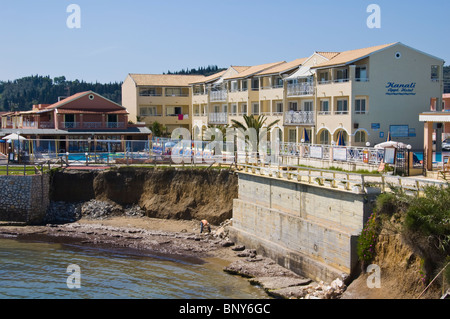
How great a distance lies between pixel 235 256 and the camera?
97.5 feet

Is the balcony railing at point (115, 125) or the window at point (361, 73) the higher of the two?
the window at point (361, 73)

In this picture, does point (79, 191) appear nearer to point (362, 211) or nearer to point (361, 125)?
point (361, 125)

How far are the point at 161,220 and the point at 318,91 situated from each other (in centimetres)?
1668

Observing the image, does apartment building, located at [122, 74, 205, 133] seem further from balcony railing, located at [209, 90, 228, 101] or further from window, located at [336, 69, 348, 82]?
window, located at [336, 69, 348, 82]

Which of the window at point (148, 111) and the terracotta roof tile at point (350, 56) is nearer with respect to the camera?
the terracotta roof tile at point (350, 56)

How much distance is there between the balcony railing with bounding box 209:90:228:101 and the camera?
6233 cm

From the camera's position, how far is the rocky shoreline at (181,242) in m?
24.0

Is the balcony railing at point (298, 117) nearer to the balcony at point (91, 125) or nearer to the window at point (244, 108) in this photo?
the window at point (244, 108)

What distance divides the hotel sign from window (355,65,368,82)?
179cm

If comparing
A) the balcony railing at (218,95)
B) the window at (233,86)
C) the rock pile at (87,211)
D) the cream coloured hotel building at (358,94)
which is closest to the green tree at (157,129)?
the balcony railing at (218,95)

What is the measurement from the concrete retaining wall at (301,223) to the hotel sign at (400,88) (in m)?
14.1

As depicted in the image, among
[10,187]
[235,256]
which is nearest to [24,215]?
[10,187]

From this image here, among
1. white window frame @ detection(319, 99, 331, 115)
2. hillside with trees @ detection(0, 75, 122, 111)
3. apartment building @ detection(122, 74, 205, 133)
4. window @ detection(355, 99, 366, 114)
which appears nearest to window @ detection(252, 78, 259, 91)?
white window frame @ detection(319, 99, 331, 115)
